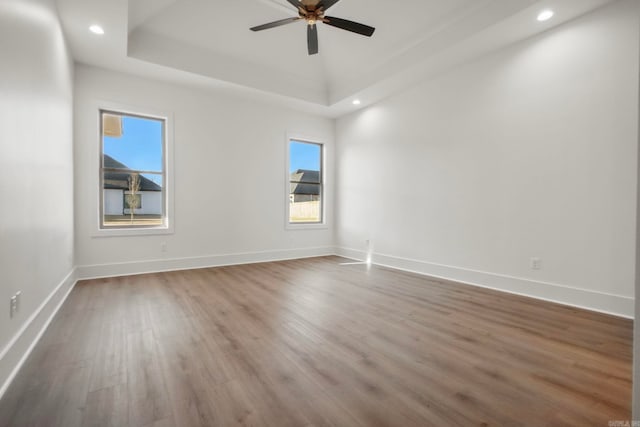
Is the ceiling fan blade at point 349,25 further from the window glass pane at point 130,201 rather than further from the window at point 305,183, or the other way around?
the window glass pane at point 130,201

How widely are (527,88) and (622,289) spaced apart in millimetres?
2300

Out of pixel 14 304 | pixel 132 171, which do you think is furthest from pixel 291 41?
pixel 14 304

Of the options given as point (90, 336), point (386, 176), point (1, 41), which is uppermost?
point (1, 41)

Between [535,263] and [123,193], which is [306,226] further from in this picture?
[535,263]

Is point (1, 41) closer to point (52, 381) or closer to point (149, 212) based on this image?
point (52, 381)

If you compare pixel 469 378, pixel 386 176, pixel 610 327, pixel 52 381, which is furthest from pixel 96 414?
pixel 386 176

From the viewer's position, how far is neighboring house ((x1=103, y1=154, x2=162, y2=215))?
430cm

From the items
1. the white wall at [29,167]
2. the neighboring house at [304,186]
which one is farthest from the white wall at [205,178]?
the white wall at [29,167]

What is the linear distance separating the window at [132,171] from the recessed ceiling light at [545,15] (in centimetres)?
504

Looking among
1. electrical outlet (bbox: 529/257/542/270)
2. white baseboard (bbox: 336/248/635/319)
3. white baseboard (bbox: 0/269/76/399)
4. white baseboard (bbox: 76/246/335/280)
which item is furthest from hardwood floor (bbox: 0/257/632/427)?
white baseboard (bbox: 76/246/335/280)

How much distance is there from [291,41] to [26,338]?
474 centimetres

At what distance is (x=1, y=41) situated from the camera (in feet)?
5.40

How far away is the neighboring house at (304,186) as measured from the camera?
6.04 metres

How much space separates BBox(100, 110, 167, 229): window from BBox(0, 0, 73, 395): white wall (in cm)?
113
